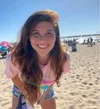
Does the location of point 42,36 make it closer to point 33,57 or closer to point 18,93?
point 33,57

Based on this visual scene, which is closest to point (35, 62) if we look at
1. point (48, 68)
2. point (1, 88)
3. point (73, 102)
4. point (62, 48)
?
point (48, 68)

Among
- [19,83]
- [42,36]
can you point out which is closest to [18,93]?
[19,83]

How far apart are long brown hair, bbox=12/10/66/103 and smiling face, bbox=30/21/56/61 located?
0.04 m

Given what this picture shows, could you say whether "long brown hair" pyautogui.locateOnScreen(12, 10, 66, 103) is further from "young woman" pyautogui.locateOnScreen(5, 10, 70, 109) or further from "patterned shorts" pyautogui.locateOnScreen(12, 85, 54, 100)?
Result: "patterned shorts" pyautogui.locateOnScreen(12, 85, 54, 100)

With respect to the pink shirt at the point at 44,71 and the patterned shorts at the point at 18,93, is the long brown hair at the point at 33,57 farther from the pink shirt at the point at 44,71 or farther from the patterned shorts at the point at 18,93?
the patterned shorts at the point at 18,93

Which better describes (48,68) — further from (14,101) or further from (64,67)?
(14,101)

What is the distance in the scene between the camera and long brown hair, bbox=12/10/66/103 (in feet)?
6.41

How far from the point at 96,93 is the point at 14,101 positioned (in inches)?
79.0

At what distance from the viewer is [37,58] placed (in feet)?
7.06

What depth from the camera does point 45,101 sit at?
249 cm

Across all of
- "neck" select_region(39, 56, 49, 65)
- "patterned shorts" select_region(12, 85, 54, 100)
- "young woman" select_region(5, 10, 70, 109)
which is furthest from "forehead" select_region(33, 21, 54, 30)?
"patterned shorts" select_region(12, 85, 54, 100)

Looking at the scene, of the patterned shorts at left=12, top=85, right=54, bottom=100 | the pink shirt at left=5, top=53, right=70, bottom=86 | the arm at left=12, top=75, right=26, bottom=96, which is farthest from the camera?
the patterned shorts at left=12, top=85, right=54, bottom=100

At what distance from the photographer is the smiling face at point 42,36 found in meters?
1.88

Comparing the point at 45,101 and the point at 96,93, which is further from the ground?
the point at 45,101
